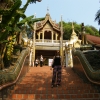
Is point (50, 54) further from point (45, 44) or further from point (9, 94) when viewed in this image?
point (9, 94)

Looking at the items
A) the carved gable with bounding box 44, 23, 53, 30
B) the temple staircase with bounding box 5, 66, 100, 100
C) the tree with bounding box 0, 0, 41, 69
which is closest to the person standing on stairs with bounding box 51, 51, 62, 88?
the temple staircase with bounding box 5, 66, 100, 100

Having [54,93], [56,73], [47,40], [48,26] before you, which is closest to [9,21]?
[56,73]

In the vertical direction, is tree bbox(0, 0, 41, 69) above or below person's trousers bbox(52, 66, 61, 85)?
above

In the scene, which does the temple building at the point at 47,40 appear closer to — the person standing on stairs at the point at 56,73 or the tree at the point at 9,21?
the tree at the point at 9,21

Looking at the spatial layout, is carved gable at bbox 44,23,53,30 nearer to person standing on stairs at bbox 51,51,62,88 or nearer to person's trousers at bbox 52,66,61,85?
person standing on stairs at bbox 51,51,62,88

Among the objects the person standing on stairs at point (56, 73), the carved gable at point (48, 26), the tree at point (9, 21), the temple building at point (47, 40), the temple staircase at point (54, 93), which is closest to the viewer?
the tree at point (9, 21)

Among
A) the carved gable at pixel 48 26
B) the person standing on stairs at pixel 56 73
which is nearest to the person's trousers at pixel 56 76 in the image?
the person standing on stairs at pixel 56 73

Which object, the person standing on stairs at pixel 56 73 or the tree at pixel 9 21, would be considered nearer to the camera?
the tree at pixel 9 21

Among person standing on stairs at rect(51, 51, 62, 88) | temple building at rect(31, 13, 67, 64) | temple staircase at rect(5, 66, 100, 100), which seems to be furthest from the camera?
temple building at rect(31, 13, 67, 64)

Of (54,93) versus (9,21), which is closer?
(9,21)

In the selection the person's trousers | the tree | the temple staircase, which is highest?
the tree

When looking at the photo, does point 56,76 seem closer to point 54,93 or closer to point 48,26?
point 54,93

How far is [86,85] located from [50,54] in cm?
1851

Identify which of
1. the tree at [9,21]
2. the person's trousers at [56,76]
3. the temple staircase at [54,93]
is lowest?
the temple staircase at [54,93]
